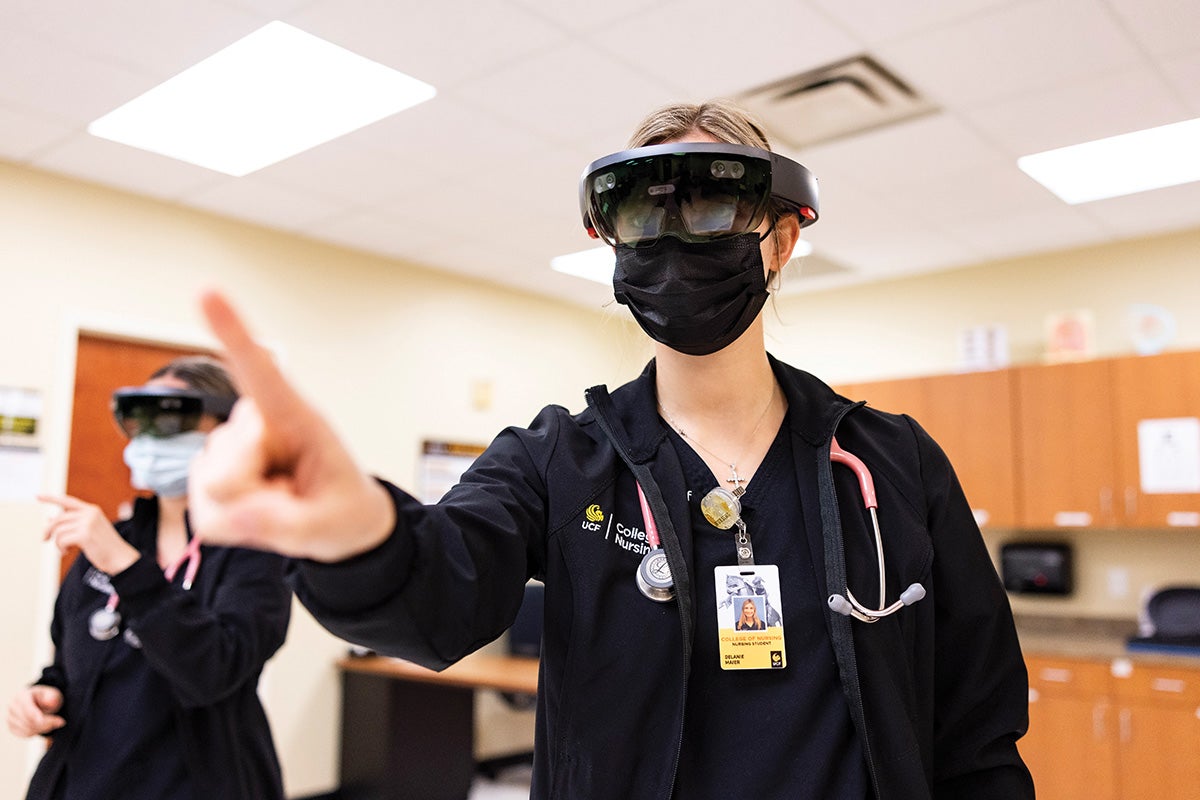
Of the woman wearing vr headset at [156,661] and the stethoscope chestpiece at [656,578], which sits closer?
the stethoscope chestpiece at [656,578]

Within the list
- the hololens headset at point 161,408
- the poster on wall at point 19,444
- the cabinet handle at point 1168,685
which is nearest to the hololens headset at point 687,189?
the hololens headset at point 161,408

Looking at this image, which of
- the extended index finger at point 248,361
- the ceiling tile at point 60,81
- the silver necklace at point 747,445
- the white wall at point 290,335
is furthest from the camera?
the white wall at point 290,335

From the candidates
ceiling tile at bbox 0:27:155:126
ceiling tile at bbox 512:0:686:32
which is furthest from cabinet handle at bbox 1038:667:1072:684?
ceiling tile at bbox 0:27:155:126

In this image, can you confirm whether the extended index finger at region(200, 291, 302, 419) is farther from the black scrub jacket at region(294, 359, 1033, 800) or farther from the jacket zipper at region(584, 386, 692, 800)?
the jacket zipper at region(584, 386, 692, 800)

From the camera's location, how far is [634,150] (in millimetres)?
1042

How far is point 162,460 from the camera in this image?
2062mm

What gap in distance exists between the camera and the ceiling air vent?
3.14 meters

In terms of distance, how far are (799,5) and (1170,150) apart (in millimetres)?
2020

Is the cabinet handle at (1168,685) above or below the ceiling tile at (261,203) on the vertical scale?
below

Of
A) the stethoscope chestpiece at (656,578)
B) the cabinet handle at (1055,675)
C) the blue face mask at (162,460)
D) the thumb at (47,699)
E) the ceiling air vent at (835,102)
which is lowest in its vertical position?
the cabinet handle at (1055,675)

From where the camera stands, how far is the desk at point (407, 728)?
4648 millimetres

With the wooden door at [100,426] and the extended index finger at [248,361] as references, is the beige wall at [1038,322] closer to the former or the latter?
the wooden door at [100,426]

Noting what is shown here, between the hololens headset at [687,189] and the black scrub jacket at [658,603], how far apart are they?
201 mm

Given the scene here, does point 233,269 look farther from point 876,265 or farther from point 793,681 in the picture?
point 793,681
